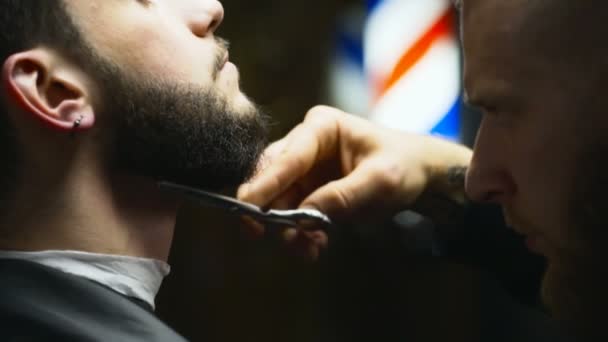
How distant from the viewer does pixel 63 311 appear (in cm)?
89

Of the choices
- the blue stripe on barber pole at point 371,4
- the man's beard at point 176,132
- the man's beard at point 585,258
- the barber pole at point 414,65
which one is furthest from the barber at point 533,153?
the blue stripe on barber pole at point 371,4

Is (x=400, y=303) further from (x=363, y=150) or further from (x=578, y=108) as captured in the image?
(x=578, y=108)

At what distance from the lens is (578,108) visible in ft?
3.09

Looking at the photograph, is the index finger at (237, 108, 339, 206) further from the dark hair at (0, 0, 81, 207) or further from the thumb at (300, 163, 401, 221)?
the dark hair at (0, 0, 81, 207)

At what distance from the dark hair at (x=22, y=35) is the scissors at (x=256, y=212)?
0.18m

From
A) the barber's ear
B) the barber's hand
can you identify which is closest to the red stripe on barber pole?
the barber's hand

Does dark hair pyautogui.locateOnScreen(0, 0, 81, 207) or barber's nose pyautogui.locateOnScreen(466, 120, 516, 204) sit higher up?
dark hair pyautogui.locateOnScreen(0, 0, 81, 207)

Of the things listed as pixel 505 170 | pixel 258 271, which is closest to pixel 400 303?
pixel 258 271

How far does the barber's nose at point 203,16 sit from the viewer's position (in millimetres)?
1061

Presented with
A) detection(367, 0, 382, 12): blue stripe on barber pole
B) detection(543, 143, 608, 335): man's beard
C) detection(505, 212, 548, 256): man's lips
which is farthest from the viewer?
detection(367, 0, 382, 12): blue stripe on barber pole

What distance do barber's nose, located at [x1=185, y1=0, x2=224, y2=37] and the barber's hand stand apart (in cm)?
20

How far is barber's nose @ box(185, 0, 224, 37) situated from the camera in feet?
3.48

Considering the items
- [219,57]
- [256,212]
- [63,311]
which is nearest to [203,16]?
[219,57]

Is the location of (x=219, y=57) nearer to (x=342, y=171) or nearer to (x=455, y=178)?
(x=342, y=171)
